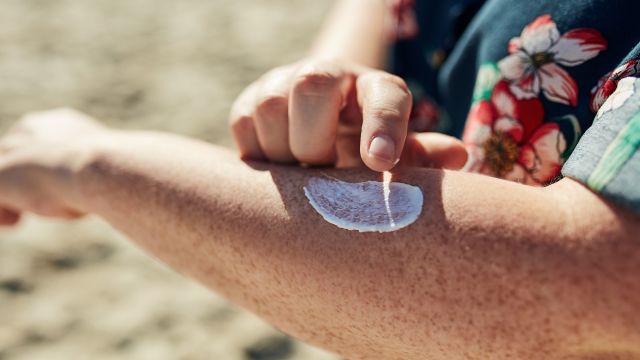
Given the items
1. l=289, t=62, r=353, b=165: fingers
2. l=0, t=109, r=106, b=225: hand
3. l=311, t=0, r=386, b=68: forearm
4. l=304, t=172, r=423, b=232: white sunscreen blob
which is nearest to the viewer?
l=304, t=172, r=423, b=232: white sunscreen blob

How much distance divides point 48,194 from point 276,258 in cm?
50

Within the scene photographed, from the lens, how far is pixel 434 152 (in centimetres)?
88

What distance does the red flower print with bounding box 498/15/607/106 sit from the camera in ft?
2.50

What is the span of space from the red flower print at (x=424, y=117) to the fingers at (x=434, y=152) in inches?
12.4

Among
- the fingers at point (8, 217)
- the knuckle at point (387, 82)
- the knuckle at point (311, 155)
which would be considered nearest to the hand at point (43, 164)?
the fingers at point (8, 217)

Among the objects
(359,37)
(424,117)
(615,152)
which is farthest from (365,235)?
(359,37)

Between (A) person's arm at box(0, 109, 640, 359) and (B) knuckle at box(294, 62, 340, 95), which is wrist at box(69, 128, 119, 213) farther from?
(B) knuckle at box(294, 62, 340, 95)

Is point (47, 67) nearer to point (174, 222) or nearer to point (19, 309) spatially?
point (19, 309)

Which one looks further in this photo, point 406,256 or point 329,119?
point 329,119

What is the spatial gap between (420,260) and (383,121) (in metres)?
0.19

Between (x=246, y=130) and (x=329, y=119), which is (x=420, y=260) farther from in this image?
(x=246, y=130)

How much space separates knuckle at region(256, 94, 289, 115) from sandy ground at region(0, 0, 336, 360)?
84 cm

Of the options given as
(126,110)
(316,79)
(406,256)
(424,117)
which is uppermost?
(316,79)

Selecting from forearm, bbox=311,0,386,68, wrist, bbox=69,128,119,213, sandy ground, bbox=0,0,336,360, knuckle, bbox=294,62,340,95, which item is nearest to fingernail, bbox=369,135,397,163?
knuckle, bbox=294,62,340,95
